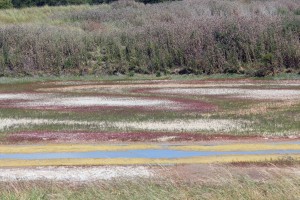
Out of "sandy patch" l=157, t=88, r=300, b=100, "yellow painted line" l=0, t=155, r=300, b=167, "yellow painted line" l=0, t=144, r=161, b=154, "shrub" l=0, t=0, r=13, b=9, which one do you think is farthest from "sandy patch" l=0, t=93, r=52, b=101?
"shrub" l=0, t=0, r=13, b=9

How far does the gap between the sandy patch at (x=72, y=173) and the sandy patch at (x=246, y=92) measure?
18684 millimetres

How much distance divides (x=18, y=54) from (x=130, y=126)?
3378 cm

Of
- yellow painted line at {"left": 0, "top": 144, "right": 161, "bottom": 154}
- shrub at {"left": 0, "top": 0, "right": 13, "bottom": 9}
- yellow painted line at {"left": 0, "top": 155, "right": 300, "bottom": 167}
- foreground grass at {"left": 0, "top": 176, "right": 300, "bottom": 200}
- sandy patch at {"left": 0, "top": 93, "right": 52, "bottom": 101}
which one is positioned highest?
foreground grass at {"left": 0, "top": 176, "right": 300, "bottom": 200}

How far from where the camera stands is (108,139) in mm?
23031

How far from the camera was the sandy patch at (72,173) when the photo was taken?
16984mm

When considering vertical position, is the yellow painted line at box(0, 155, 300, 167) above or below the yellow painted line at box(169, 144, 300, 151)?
above

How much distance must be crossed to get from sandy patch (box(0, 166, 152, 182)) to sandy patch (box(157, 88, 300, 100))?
18684 millimetres

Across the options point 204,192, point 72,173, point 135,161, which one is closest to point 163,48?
point 135,161

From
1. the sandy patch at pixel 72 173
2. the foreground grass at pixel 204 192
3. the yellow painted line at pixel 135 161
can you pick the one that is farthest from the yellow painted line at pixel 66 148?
the foreground grass at pixel 204 192

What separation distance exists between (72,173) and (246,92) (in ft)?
73.0

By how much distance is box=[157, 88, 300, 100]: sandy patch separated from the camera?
36.0 metres

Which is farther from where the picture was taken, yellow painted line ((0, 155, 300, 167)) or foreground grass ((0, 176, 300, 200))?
yellow painted line ((0, 155, 300, 167))

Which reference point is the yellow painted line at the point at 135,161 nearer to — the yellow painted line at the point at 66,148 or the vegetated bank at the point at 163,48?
the yellow painted line at the point at 66,148

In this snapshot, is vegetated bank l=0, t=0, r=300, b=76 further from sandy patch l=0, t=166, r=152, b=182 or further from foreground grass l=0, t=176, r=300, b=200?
foreground grass l=0, t=176, r=300, b=200
